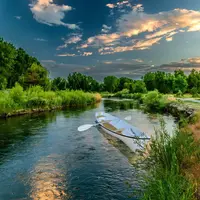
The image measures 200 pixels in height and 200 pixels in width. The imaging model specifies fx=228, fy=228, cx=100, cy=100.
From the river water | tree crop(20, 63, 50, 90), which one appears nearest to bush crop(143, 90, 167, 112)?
the river water

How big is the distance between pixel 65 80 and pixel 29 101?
78006 mm

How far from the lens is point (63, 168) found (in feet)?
26.1

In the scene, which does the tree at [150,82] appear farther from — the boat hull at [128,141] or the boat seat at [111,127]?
the boat hull at [128,141]

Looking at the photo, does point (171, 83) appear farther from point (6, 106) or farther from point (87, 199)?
point (87, 199)

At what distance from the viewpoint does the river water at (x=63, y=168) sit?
6160 mm

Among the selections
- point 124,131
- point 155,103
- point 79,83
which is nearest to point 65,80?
point 79,83

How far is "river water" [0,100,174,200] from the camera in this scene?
20.2ft

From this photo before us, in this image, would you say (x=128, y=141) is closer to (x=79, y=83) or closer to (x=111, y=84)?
(x=79, y=83)

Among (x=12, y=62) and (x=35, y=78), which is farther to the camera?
(x=35, y=78)

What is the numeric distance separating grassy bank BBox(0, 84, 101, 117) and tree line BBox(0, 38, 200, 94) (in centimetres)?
1440

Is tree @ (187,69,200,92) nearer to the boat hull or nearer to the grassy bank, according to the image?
the grassy bank

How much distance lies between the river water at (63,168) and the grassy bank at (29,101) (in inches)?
346

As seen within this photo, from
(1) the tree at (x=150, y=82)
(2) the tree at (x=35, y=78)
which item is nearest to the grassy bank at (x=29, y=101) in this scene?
(2) the tree at (x=35, y=78)

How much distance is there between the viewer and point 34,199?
580 centimetres
